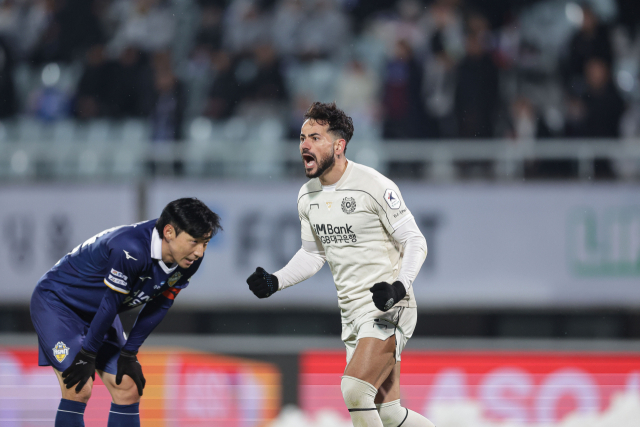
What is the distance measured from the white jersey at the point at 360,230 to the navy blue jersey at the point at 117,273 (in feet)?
2.48

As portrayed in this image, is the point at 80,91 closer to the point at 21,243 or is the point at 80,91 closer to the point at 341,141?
the point at 21,243

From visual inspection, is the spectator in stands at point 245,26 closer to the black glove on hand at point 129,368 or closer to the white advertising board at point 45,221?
the white advertising board at point 45,221

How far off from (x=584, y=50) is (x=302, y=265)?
554 cm

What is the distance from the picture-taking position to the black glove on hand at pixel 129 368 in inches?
181

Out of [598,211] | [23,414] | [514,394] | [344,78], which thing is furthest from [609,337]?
[23,414]

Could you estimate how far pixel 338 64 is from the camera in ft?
32.0

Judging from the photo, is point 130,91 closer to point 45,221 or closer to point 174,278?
point 45,221

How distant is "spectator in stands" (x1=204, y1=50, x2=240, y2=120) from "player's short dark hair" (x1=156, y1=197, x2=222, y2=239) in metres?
5.24

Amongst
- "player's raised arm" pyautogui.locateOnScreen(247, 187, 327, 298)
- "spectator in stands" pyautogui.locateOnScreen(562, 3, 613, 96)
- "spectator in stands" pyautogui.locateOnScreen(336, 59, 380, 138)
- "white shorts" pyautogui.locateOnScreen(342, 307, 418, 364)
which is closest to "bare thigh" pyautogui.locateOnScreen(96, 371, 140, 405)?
"player's raised arm" pyautogui.locateOnScreen(247, 187, 327, 298)

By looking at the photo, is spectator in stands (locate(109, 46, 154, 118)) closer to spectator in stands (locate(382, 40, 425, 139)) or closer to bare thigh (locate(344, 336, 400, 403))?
spectator in stands (locate(382, 40, 425, 139))

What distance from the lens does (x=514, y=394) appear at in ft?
19.9

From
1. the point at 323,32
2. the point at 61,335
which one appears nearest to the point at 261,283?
the point at 61,335

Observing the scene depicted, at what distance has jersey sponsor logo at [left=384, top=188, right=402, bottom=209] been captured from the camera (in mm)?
4375

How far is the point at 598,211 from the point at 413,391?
11.1 feet
